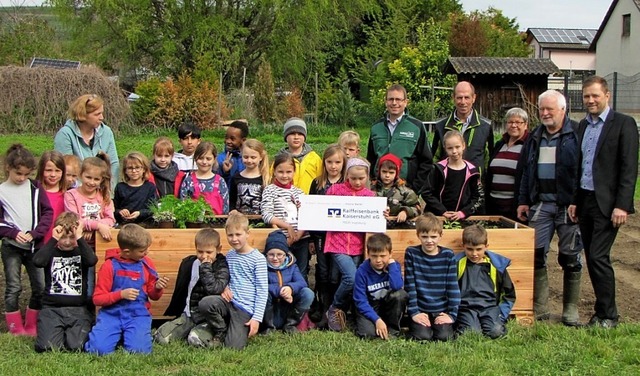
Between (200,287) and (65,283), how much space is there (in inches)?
40.5

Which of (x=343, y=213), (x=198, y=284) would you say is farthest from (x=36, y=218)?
(x=343, y=213)

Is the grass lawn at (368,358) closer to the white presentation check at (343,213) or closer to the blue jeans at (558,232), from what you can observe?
the blue jeans at (558,232)

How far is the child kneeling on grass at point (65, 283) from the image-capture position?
17.7 ft

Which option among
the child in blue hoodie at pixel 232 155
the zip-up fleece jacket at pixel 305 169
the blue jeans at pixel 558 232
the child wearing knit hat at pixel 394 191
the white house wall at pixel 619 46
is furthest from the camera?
the white house wall at pixel 619 46

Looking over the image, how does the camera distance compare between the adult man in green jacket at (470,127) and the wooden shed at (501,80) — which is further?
the wooden shed at (501,80)

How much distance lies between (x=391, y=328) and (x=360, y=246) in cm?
76

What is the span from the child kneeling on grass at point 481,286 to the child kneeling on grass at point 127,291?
2324 millimetres

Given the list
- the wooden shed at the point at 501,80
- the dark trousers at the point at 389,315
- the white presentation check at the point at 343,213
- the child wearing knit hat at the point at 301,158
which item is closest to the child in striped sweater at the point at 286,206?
the white presentation check at the point at 343,213

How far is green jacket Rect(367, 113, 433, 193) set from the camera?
681 centimetres

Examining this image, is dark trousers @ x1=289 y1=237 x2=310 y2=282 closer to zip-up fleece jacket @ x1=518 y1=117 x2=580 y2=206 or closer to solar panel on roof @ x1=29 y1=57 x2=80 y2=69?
zip-up fleece jacket @ x1=518 y1=117 x2=580 y2=206

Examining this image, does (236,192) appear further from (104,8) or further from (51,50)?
(51,50)

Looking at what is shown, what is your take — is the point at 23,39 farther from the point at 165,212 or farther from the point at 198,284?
the point at 198,284

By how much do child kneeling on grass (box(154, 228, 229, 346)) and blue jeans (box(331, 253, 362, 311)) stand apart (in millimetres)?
935

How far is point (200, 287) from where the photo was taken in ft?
18.6
